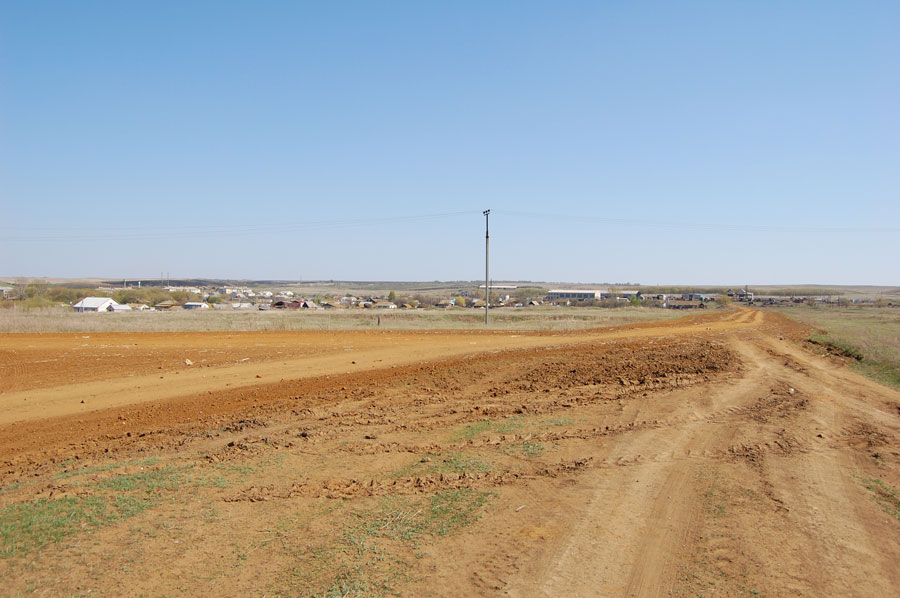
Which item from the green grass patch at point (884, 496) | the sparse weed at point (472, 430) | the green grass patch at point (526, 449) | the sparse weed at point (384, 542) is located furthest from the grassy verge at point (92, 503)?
the green grass patch at point (884, 496)

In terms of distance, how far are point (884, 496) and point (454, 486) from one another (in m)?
5.66

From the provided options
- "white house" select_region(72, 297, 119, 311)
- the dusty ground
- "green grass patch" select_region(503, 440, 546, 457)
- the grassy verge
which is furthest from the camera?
"white house" select_region(72, 297, 119, 311)

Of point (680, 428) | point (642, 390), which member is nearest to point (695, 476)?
point (680, 428)

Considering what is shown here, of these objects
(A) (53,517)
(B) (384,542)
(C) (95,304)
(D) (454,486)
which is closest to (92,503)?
(A) (53,517)

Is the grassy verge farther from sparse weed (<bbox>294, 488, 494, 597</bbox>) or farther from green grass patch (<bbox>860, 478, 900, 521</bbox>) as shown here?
green grass patch (<bbox>860, 478, 900, 521</bbox>)

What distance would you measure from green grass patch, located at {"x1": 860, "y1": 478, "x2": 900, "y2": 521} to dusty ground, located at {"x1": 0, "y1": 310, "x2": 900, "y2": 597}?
1.5 inches

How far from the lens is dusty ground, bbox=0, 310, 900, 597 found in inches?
225

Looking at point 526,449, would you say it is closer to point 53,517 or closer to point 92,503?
point 92,503

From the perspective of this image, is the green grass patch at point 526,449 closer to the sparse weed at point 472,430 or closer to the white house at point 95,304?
the sparse weed at point 472,430

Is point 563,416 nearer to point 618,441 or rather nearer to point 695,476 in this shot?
point 618,441

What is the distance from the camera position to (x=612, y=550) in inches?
243

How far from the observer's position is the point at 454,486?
7.84 m

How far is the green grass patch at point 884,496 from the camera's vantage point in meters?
7.44

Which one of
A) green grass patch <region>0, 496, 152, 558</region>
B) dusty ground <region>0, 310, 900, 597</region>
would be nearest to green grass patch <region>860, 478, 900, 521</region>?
dusty ground <region>0, 310, 900, 597</region>
